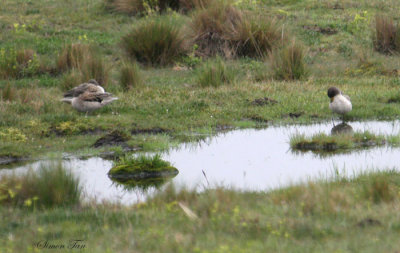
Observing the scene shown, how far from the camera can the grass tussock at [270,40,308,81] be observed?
15.6 m

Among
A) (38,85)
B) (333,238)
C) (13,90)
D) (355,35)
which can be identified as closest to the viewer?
(333,238)

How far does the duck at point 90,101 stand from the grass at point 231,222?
5503 millimetres

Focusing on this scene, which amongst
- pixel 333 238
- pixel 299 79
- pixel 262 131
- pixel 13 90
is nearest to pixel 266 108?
pixel 262 131

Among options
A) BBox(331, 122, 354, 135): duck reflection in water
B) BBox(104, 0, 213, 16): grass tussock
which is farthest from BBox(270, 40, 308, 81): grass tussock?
BBox(104, 0, 213, 16): grass tussock

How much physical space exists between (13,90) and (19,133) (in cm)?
310

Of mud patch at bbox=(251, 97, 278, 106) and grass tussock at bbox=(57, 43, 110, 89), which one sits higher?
grass tussock at bbox=(57, 43, 110, 89)

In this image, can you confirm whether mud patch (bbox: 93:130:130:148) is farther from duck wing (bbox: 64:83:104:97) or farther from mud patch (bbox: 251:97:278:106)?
mud patch (bbox: 251:97:278:106)

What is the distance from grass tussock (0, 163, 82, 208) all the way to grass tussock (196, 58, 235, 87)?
820 centimetres

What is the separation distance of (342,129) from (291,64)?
4.61 m

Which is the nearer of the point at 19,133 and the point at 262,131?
the point at 19,133

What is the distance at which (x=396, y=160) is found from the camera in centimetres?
914

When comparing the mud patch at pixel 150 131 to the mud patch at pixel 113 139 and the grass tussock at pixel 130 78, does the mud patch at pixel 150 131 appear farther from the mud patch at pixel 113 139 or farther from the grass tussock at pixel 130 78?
the grass tussock at pixel 130 78

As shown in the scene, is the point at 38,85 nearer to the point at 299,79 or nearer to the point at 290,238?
the point at 299,79

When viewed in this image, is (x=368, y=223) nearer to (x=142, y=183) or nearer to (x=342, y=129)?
(x=142, y=183)
